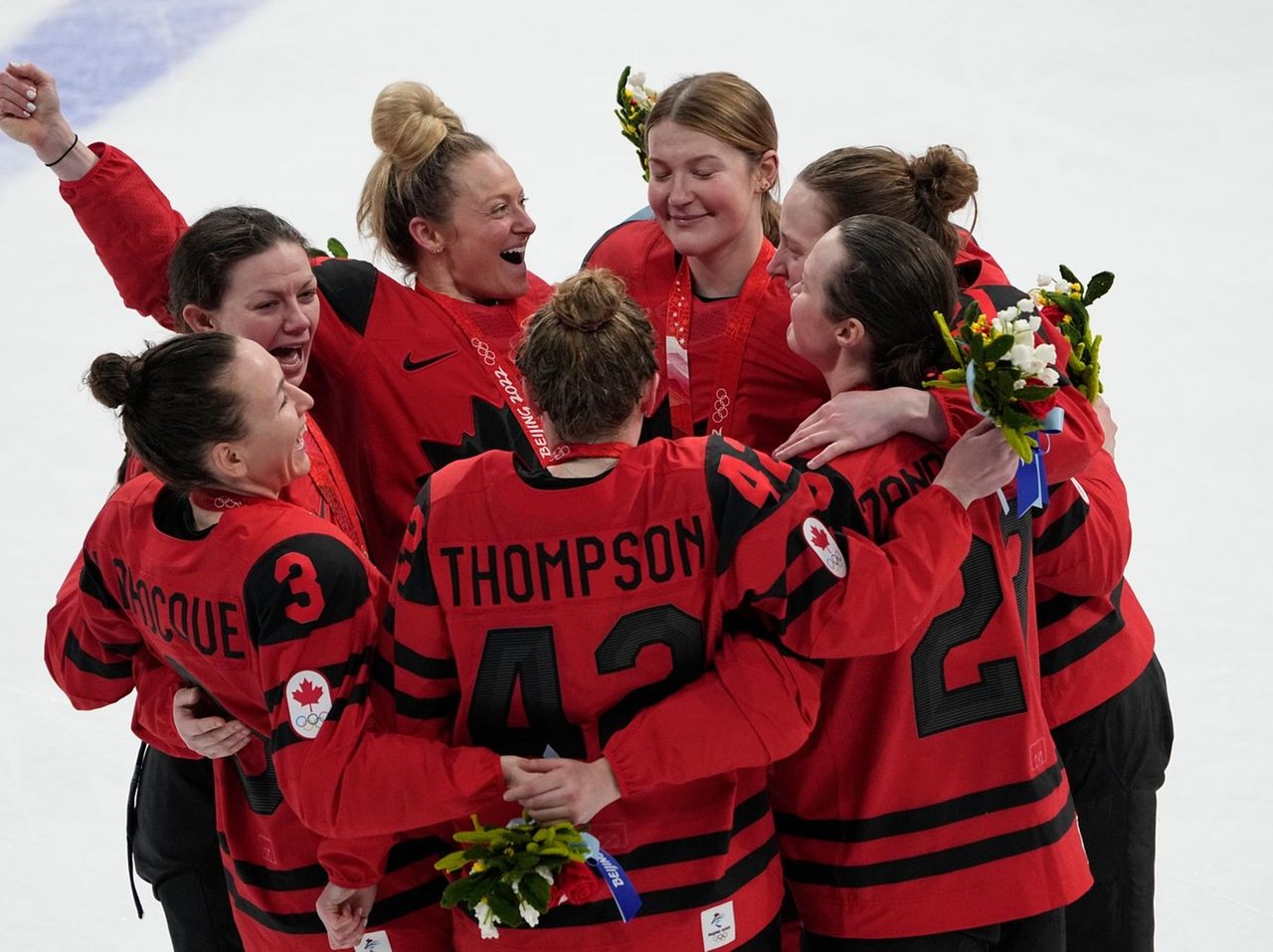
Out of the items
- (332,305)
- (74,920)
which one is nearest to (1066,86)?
(332,305)

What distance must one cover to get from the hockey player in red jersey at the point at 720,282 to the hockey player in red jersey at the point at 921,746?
57 cm

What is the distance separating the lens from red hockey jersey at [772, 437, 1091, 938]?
2.31 m

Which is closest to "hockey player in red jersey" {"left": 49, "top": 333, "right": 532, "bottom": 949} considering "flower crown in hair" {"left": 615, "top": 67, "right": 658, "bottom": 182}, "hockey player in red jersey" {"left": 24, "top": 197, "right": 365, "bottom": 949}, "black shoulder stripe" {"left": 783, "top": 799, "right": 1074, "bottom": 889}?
"hockey player in red jersey" {"left": 24, "top": 197, "right": 365, "bottom": 949}

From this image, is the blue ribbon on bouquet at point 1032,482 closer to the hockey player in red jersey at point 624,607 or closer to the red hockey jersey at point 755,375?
the hockey player in red jersey at point 624,607

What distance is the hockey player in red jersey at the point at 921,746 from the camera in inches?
91.2

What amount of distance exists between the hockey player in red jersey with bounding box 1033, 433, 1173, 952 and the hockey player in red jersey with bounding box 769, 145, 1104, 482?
0.14 m

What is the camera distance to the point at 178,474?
226 centimetres

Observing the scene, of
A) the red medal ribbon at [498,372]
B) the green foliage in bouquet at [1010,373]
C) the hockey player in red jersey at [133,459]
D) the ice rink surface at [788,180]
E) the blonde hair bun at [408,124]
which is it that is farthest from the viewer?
the ice rink surface at [788,180]

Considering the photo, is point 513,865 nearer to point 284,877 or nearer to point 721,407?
point 284,877

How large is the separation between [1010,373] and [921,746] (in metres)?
0.55

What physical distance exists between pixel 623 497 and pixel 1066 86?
17.2 feet

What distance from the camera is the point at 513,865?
210 centimetres

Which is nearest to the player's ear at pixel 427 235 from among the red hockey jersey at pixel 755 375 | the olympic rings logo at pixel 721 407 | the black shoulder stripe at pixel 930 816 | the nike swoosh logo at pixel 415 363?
the nike swoosh logo at pixel 415 363

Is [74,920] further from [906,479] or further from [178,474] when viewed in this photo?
[906,479]
